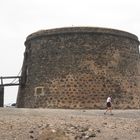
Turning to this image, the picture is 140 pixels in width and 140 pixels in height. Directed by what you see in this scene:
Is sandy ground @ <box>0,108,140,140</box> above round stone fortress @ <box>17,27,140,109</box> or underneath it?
underneath

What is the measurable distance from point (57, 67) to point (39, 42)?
6.43ft

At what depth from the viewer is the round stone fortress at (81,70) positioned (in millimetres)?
25859

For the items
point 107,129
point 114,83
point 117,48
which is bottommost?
point 107,129

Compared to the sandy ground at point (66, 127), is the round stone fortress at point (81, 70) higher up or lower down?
higher up

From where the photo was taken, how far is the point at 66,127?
16703 mm

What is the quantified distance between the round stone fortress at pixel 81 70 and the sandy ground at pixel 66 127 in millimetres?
6607

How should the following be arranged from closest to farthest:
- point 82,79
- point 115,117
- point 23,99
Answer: point 115,117 < point 82,79 < point 23,99

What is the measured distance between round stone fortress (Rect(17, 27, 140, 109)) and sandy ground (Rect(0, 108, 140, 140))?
260 inches

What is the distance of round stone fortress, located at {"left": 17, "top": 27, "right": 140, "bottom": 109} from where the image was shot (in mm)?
25859

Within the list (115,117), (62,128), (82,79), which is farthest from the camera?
(82,79)

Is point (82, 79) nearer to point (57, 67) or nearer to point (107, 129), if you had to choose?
point (57, 67)

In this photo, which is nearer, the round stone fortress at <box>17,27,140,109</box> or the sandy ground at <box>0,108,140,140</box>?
the sandy ground at <box>0,108,140,140</box>

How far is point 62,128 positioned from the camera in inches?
652

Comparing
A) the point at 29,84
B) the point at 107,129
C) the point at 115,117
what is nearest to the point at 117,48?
the point at 29,84
